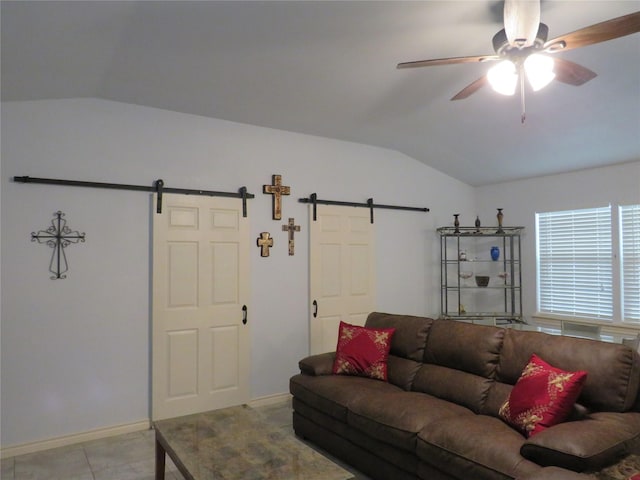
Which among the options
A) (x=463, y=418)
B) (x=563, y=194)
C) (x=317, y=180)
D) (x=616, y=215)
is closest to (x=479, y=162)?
(x=563, y=194)

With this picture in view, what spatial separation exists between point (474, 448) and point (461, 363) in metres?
0.89

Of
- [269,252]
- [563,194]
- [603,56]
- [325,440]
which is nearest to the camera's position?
[603,56]

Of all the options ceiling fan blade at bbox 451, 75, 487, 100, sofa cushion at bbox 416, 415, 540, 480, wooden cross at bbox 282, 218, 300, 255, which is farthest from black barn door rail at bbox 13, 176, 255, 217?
sofa cushion at bbox 416, 415, 540, 480

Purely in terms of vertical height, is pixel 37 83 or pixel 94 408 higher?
pixel 37 83

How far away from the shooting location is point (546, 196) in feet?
17.2

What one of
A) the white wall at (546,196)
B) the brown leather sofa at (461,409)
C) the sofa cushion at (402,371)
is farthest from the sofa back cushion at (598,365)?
the white wall at (546,196)

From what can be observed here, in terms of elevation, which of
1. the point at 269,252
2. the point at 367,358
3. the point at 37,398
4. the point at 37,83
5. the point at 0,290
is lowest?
the point at 37,398

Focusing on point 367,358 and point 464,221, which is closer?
point 367,358

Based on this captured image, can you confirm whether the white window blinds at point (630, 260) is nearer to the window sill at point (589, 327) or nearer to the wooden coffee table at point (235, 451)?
the window sill at point (589, 327)

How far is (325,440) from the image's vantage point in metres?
3.15

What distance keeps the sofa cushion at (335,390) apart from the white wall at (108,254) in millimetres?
1034

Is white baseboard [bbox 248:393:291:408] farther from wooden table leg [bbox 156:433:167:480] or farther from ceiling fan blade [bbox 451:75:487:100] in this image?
ceiling fan blade [bbox 451:75:487:100]

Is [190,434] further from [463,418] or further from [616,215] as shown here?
[616,215]

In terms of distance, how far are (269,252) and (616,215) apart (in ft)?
11.8
